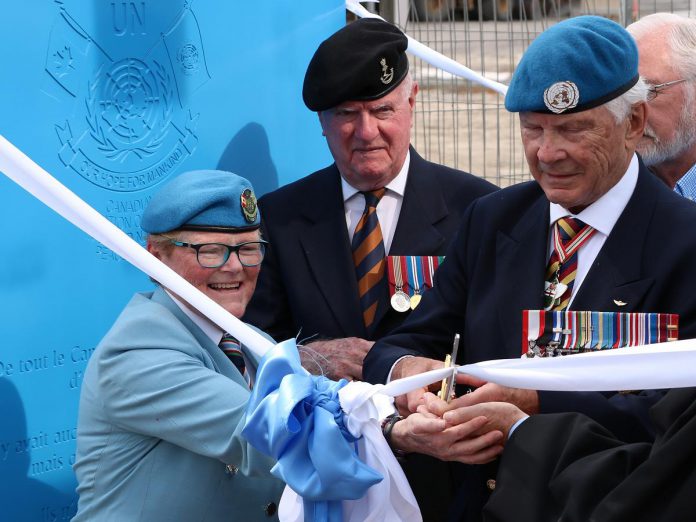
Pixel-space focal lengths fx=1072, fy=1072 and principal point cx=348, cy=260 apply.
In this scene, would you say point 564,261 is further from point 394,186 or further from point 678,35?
point 678,35

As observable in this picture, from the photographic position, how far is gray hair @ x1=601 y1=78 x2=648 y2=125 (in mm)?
2672

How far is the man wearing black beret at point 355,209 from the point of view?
3.61 metres

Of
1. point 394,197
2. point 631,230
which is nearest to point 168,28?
point 394,197

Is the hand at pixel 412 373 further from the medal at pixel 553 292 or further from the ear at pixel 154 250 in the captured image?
the ear at pixel 154 250

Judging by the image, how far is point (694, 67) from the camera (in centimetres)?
394

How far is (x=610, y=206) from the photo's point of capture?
273 cm

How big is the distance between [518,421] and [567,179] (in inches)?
25.1

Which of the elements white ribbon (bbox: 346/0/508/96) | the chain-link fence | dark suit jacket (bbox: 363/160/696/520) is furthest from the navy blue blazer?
the chain-link fence

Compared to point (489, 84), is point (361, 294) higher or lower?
lower

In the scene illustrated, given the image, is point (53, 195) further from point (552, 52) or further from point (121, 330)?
point (552, 52)

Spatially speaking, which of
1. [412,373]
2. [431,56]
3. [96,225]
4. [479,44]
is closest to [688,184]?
[431,56]

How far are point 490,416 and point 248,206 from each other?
3.30 feet

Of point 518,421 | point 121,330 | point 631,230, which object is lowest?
point 518,421

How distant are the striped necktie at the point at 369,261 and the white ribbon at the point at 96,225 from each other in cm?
88
